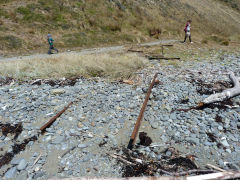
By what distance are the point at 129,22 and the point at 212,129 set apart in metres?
19.6

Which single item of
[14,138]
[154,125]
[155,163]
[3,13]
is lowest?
[14,138]

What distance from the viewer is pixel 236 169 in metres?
2.75

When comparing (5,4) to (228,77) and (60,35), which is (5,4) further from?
(228,77)

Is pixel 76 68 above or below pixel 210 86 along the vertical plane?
above

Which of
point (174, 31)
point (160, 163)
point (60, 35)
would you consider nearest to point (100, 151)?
point (160, 163)

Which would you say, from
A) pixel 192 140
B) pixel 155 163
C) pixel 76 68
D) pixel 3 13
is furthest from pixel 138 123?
pixel 3 13

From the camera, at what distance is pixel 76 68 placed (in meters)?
7.67

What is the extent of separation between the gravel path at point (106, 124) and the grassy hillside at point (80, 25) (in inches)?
374

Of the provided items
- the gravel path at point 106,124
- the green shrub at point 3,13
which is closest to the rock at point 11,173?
the gravel path at point 106,124

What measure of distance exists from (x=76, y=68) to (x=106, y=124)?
4338mm

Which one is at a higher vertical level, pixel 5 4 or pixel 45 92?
pixel 5 4

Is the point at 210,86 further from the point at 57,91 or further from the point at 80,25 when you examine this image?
the point at 80,25

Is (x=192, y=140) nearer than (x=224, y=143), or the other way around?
(x=224, y=143)

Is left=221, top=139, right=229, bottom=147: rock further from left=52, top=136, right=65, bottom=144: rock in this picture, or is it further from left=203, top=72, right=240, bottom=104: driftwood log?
left=52, top=136, right=65, bottom=144: rock
